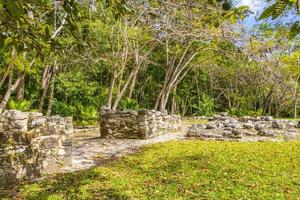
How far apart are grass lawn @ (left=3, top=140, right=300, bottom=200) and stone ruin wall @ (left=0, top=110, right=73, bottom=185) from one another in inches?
16.3

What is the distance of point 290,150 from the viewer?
9.08m

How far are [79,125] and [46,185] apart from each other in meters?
13.0

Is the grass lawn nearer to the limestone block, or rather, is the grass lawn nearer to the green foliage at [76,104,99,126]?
the limestone block

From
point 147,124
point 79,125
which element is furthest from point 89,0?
point 79,125

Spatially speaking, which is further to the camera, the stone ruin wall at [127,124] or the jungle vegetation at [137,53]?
the stone ruin wall at [127,124]

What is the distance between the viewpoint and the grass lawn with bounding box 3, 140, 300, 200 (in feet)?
17.6

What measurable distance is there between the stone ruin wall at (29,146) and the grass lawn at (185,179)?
41cm

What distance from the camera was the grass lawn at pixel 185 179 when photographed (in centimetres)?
537

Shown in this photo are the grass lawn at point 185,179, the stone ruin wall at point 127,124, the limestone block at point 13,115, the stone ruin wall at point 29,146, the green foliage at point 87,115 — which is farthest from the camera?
the green foliage at point 87,115

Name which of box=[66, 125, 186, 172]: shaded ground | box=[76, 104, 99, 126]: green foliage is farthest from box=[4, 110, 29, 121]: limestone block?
box=[76, 104, 99, 126]: green foliage

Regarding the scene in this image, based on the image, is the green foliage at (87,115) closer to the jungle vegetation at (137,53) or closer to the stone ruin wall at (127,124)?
the jungle vegetation at (137,53)

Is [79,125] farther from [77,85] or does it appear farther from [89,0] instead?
[89,0]

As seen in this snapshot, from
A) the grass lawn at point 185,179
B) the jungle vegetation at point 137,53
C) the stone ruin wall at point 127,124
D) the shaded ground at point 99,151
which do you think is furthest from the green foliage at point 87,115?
the grass lawn at point 185,179

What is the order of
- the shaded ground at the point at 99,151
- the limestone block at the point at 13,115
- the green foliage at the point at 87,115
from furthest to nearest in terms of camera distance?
the green foliage at the point at 87,115
the shaded ground at the point at 99,151
the limestone block at the point at 13,115
